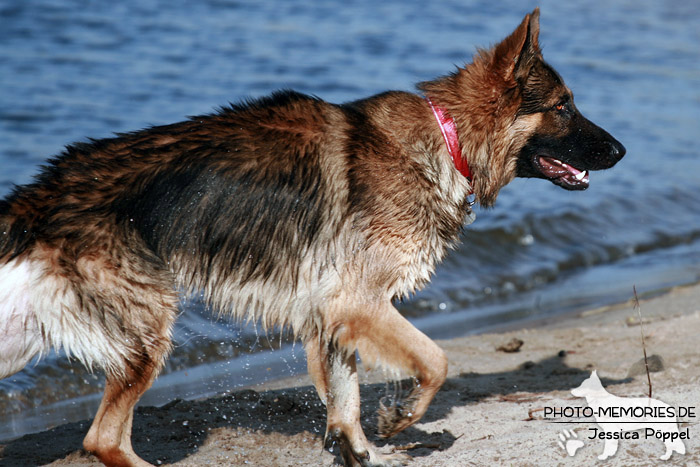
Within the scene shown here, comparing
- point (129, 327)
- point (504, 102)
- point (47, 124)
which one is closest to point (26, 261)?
point (129, 327)

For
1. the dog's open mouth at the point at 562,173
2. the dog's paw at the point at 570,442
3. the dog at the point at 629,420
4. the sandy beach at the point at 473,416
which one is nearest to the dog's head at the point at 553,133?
the dog's open mouth at the point at 562,173

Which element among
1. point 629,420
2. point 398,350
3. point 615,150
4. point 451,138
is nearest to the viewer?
point 629,420

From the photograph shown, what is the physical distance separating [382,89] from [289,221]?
7.52 metres

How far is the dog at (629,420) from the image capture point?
334 cm

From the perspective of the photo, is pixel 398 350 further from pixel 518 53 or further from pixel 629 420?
pixel 518 53

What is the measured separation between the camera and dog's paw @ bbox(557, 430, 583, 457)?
135 inches

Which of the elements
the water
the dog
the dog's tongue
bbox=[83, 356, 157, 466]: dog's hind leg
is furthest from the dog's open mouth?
bbox=[83, 356, 157, 466]: dog's hind leg

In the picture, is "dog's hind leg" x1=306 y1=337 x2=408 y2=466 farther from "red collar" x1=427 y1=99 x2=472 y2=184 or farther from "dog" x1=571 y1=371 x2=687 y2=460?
"red collar" x1=427 y1=99 x2=472 y2=184

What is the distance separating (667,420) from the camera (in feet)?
11.4

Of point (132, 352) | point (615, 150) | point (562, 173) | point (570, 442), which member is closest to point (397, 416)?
point (570, 442)

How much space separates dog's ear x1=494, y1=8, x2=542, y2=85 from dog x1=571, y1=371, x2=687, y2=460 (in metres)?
1.56

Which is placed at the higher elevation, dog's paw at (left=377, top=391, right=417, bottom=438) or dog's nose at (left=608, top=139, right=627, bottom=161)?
dog's nose at (left=608, top=139, right=627, bottom=161)

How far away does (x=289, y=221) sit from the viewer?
3.75 meters

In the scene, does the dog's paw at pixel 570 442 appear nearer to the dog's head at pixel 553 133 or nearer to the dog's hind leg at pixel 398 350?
the dog's hind leg at pixel 398 350
